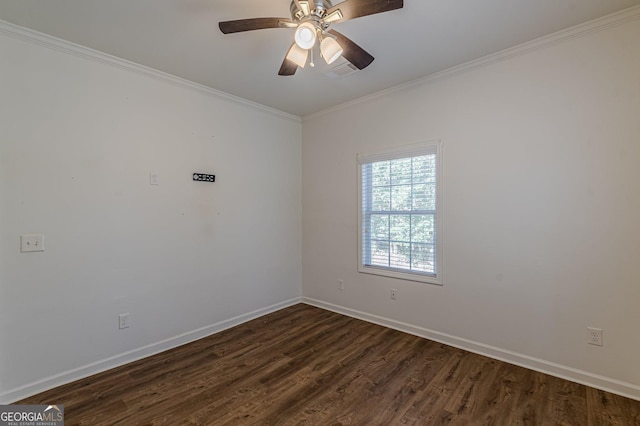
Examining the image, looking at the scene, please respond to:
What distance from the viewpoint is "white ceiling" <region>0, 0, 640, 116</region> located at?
1.95 m

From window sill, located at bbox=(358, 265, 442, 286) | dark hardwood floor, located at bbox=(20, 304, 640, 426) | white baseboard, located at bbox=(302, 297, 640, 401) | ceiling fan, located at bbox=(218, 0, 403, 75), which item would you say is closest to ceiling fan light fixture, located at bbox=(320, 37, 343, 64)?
ceiling fan, located at bbox=(218, 0, 403, 75)

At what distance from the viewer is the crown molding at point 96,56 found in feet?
6.96

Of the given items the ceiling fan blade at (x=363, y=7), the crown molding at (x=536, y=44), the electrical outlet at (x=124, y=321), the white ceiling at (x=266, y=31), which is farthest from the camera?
the electrical outlet at (x=124, y=321)

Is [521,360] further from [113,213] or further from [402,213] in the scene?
[113,213]

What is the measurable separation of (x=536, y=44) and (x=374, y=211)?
6.86ft

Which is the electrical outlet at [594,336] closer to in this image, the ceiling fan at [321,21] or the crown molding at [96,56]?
the ceiling fan at [321,21]

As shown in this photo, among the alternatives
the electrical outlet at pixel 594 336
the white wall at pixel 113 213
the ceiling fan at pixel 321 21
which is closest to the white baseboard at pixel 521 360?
the electrical outlet at pixel 594 336

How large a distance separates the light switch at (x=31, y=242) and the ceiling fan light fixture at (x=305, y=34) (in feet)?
7.83

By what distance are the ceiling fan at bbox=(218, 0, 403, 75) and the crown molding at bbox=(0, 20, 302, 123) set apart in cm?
146

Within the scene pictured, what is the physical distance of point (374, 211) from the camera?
3.53m

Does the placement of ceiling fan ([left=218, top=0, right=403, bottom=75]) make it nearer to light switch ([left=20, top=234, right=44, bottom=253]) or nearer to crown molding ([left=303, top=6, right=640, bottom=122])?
crown molding ([left=303, top=6, right=640, bottom=122])

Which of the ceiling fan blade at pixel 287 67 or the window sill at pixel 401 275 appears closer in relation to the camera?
the ceiling fan blade at pixel 287 67

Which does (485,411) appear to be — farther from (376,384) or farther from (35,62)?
(35,62)

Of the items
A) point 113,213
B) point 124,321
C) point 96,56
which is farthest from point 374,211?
point 96,56
